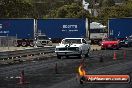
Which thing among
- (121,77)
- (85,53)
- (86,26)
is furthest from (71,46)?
(86,26)

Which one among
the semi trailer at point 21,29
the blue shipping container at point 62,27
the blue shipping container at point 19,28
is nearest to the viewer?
the semi trailer at point 21,29

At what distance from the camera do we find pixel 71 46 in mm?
34719

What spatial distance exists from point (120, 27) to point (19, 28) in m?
13.5

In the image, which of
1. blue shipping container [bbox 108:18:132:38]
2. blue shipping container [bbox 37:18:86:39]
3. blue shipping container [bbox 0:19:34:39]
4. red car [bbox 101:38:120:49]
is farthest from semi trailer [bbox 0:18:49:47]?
red car [bbox 101:38:120:49]

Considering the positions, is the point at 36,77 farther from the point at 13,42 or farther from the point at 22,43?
the point at 22,43

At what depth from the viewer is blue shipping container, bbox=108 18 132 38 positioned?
213ft

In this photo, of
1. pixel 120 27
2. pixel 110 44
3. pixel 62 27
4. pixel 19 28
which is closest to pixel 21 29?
pixel 19 28

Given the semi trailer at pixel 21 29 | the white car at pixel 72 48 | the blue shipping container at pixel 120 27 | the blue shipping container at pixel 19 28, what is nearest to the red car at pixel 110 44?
the blue shipping container at pixel 120 27

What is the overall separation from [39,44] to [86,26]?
7.95 m

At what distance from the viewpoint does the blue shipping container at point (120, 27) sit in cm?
6481

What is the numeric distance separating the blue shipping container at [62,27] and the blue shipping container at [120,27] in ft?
12.5

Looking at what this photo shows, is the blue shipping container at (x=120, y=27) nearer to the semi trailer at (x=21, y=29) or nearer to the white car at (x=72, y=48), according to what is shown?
the semi trailer at (x=21, y=29)

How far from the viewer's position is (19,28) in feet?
211

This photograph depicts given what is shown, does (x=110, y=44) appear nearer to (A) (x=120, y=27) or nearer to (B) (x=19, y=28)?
(A) (x=120, y=27)
